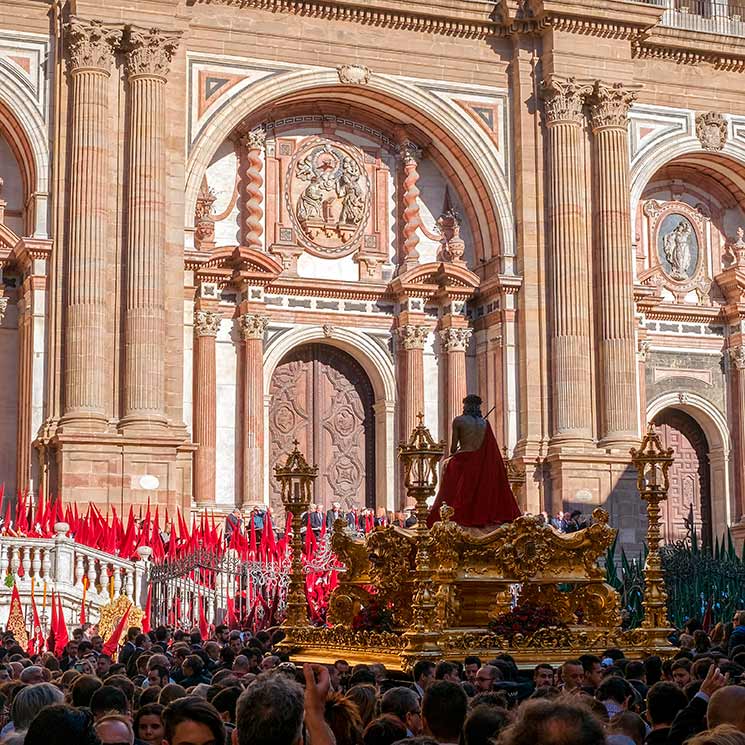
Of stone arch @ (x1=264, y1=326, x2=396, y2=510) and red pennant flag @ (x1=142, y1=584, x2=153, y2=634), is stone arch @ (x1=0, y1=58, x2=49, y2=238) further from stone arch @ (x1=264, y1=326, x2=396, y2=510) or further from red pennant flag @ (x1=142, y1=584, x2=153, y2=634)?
red pennant flag @ (x1=142, y1=584, x2=153, y2=634)

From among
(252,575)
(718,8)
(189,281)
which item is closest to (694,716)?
(252,575)

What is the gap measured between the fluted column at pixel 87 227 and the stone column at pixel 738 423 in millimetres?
17482

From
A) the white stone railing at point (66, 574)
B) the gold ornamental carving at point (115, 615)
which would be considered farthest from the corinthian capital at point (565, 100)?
the gold ornamental carving at point (115, 615)

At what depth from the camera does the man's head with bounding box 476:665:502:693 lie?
10.7 meters

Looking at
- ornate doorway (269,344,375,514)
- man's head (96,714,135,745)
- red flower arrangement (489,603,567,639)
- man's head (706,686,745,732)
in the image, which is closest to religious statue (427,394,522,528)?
red flower arrangement (489,603,567,639)

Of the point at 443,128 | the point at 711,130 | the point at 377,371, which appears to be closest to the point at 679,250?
the point at 711,130

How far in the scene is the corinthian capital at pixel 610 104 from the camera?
33.8 metres

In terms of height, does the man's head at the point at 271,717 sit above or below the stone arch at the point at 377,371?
below

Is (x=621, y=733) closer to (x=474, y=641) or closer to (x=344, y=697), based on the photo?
(x=344, y=697)

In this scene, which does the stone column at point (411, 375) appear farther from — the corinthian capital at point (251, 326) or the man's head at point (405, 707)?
the man's head at point (405, 707)

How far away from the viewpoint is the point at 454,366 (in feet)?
113

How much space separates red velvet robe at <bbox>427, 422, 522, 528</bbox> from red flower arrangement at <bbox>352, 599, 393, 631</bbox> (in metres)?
1.23

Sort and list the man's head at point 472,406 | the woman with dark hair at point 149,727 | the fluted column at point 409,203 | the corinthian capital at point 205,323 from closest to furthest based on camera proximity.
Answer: the woman with dark hair at point 149,727
the man's head at point 472,406
the corinthian capital at point 205,323
the fluted column at point 409,203

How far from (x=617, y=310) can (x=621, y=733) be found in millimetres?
26460
